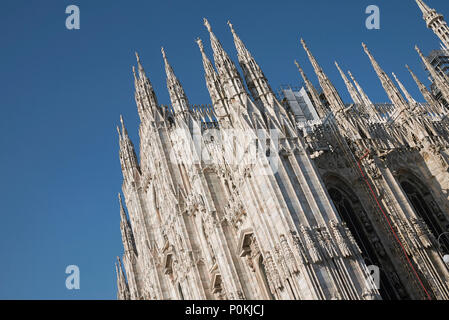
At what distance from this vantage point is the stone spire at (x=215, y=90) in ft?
85.9

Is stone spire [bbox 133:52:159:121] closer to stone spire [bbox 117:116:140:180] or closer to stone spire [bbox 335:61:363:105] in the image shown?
stone spire [bbox 117:116:140:180]

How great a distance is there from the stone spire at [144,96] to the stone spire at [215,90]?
44.5ft

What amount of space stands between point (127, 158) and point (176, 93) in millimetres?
16163

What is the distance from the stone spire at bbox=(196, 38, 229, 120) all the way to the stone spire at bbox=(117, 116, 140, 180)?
24374 millimetres

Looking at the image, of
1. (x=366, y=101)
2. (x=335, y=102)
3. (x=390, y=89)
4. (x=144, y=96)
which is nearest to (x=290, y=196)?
(x=335, y=102)

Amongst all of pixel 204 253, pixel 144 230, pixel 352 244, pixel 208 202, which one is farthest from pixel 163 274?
pixel 352 244

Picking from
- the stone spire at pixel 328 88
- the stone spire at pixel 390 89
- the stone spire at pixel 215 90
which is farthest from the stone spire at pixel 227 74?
the stone spire at pixel 390 89

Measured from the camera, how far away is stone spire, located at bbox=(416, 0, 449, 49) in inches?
1969

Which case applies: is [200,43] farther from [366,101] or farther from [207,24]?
[366,101]

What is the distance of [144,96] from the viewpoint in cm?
4356

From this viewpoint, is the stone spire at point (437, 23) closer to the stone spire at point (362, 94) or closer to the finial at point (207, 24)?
the stone spire at point (362, 94)

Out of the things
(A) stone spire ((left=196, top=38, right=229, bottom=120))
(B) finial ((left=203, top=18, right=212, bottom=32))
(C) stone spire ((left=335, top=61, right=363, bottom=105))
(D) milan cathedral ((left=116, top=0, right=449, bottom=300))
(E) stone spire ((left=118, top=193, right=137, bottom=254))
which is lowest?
(D) milan cathedral ((left=116, top=0, right=449, bottom=300))

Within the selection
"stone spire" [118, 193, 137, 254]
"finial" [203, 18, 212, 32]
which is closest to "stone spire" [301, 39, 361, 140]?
"finial" [203, 18, 212, 32]

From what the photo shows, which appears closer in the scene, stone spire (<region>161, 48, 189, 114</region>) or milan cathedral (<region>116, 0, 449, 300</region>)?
milan cathedral (<region>116, 0, 449, 300</region>)
